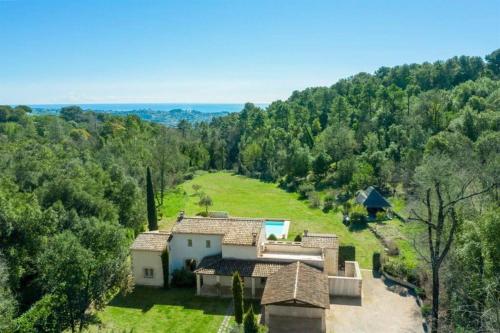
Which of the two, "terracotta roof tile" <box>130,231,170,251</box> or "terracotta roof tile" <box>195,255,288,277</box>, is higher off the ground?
"terracotta roof tile" <box>130,231,170,251</box>

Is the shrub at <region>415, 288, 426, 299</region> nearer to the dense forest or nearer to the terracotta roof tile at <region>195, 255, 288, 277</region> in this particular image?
the dense forest

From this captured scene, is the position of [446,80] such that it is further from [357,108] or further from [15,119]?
[15,119]

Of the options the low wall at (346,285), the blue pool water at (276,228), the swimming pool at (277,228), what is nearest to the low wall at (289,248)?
the low wall at (346,285)

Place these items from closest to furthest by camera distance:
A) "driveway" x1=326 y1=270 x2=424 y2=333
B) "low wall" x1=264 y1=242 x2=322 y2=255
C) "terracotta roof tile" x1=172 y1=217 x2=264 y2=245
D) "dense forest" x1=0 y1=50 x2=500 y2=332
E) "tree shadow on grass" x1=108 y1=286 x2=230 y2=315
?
"dense forest" x1=0 y1=50 x2=500 y2=332 < "driveway" x1=326 y1=270 x2=424 y2=333 < "tree shadow on grass" x1=108 y1=286 x2=230 y2=315 < "terracotta roof tile" x1=172 y1=217 x2=264 y2=245 < "low wall" x1=264 y1=242 x2=322 y2=255

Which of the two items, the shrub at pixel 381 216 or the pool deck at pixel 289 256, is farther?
the shrub at pixel 381 216

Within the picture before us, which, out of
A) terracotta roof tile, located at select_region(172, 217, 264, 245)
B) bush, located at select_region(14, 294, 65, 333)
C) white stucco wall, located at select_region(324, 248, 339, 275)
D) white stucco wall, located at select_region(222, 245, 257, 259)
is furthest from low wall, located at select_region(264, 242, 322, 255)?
bush, located at select_region(14, 294, 65, 333)

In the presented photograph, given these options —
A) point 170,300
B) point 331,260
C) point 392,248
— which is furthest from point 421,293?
point 170,300

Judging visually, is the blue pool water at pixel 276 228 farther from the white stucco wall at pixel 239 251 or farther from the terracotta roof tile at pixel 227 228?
the white stucco wall at pixel 239 251
